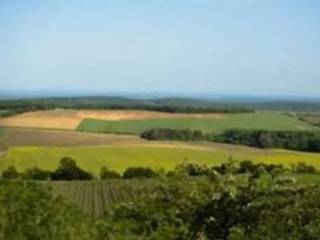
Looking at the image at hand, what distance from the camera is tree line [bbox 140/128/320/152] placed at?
73750mm

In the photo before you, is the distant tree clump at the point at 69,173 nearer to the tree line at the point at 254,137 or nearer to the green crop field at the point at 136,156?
the green crop field at the point at 136,156

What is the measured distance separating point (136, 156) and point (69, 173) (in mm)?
10189

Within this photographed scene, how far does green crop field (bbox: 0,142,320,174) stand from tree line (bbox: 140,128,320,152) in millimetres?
5678

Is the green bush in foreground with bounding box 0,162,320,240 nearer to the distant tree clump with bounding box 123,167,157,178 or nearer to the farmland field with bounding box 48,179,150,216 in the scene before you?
the farmland field with bounding box 48,179,150,216

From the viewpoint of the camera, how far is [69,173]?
51.4m

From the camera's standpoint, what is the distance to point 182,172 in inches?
831

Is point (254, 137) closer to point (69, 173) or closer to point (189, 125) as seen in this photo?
point (189, 125)

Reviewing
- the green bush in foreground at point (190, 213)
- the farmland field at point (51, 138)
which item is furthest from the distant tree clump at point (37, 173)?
the green bush in foreground at point (190, 213)

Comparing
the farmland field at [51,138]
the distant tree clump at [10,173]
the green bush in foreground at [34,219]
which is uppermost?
the green bush in foreground at [34,219]

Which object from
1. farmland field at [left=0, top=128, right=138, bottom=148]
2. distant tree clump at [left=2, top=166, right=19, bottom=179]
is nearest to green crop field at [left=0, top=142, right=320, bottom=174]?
distant tree clump at [left=2, top=166, right=19, bottom=179]

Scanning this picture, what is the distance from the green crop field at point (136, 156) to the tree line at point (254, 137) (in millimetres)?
5678

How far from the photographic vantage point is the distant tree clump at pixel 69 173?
51.1 metres

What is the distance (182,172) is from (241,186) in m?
3.74

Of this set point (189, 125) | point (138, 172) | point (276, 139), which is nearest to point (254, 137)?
point (276, 139)
